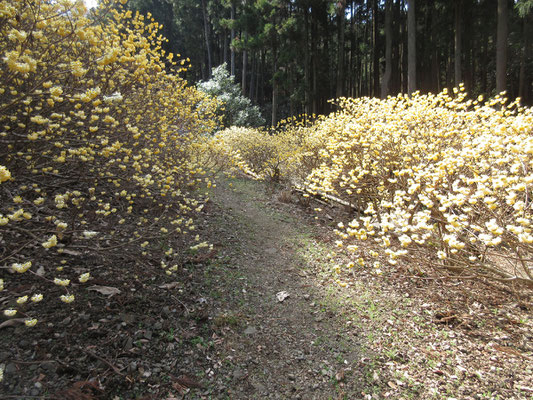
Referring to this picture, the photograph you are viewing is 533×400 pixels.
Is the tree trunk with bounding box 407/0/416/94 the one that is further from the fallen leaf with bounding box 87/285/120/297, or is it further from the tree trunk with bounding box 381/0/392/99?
the fallen leaf with bounding box 87/285/120/297

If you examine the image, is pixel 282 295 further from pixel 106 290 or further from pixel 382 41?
pixel 382 41

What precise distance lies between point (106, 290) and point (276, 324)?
155cm

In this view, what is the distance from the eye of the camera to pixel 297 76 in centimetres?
1856

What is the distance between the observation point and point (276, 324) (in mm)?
2709

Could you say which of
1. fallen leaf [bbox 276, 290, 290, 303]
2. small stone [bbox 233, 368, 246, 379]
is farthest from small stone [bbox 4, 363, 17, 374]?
fallen leaf [bbox 276, 290, 290, 303]

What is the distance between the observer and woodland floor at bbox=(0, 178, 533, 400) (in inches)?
77.3

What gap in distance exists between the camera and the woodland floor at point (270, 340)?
77.3 inches

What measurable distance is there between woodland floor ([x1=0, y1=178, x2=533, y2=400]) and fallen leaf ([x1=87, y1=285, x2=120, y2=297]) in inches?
1.3

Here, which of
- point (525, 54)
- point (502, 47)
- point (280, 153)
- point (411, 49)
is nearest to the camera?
point (280, 153)

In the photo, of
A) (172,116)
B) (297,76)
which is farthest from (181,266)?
(297,76)

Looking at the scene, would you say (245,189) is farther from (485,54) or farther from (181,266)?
(485,54)

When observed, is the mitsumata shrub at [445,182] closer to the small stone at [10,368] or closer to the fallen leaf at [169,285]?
the fallen leaf at [169,285]

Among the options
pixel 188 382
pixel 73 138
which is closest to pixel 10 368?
pixel 188 382

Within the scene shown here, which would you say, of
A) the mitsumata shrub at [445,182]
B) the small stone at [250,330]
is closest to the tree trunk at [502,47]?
the mitsumata shrub at [445,182]
